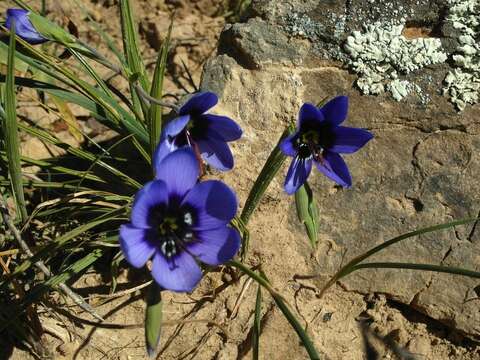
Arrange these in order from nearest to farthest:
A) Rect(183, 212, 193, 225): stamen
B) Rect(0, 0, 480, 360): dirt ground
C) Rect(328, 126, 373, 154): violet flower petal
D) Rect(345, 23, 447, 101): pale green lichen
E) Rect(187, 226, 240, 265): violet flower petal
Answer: Rect(187, 226, 240, 265): violet flower petal < Rect(183, 212, 193, 225): stamen < Rect(328, 126, 373, 154): violet flower petal < Rect(0, 0, 480, 360): dirt ground < Rect(345, 23, 447, 101): pale green lichen

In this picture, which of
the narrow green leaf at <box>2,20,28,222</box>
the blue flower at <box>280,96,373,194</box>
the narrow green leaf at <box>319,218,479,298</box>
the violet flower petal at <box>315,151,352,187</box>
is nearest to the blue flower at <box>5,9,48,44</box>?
the narrow green leaf at <box>2,20,28,222</box>

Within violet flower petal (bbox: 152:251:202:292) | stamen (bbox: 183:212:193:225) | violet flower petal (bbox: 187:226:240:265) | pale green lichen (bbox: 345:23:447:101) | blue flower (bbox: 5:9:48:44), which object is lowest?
violet flower petal (bbox: 152:251:202:292)

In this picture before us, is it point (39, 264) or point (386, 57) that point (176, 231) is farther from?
point (386, 57)

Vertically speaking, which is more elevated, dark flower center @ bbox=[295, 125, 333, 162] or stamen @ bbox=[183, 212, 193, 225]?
dark flower center @ bbox=[295, 125, 333, 162]

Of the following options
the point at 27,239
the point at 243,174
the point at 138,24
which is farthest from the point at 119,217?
the point at 138,24

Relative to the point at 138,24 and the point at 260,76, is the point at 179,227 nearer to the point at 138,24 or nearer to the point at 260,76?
the point at 260,76

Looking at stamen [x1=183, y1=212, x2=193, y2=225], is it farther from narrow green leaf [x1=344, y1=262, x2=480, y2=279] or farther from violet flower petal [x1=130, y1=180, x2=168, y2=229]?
narrow green leaf [x1=344, y1=262, x2=480, y2=279]
